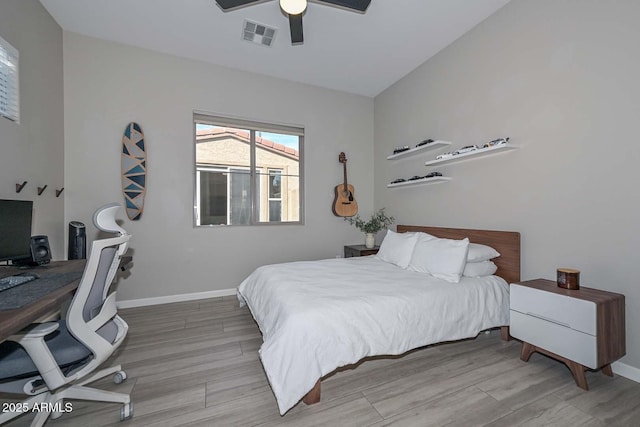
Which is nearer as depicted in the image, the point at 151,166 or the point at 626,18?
the point at 626,18

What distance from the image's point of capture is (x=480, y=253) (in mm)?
2451

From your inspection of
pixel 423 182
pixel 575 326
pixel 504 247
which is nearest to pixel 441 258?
pixel 504 247

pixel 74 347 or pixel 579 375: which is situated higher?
pixel 74 347

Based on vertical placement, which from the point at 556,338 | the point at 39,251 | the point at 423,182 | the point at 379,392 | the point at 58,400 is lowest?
the point at 379,392

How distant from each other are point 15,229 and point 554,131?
414 centimetres

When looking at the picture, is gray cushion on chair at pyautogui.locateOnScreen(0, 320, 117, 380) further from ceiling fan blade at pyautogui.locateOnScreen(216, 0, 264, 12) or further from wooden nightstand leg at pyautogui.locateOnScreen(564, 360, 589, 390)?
wooden nightstand leg at pyautogui.locateOnScreen(564, 360, 589, 390)

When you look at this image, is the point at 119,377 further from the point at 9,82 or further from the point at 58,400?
the point at 9,82

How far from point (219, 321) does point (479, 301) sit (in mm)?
2468

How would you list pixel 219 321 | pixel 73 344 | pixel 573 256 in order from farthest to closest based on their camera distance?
pixel 219 321 → pixel 573 256 → pixel 73 344

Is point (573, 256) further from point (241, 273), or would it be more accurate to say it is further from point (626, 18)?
point (241, 273)

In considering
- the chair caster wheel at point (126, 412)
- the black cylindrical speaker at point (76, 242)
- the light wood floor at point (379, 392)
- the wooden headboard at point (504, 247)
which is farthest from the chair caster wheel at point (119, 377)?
the wooden headboard at point (504, 247)

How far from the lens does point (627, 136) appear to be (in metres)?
1.79

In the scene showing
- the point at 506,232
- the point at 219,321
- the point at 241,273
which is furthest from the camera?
the point at 241,273

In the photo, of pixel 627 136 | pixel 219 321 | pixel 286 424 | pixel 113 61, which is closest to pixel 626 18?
pixel 627 136
